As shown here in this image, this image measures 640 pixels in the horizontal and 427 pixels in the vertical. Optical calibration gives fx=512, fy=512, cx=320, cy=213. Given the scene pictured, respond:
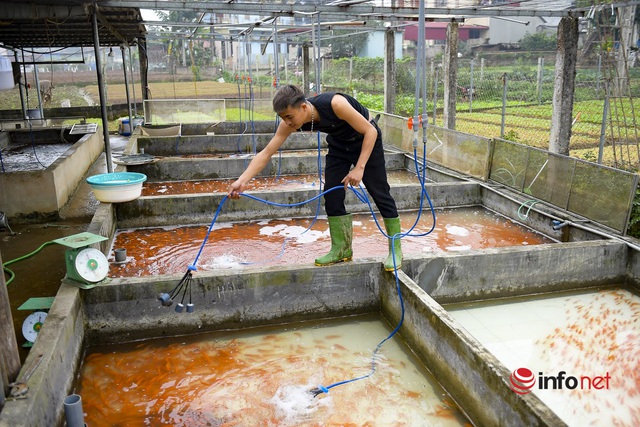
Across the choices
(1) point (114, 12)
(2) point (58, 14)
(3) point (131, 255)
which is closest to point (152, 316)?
(3) point (131, 255)

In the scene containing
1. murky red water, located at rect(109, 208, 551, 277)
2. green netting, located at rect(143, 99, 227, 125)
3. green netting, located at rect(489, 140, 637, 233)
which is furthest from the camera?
green netting, located at rect(143, 99, 227, 125)

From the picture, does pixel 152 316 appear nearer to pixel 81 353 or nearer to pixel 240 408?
pixel 81 353

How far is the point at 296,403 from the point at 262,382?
343mm

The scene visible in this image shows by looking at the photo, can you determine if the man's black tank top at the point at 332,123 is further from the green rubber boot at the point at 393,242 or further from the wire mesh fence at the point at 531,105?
the wire mesh fence at the point at 531,105

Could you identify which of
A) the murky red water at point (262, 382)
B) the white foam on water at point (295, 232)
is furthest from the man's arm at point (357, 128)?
the white foam on water at point (295, 232)

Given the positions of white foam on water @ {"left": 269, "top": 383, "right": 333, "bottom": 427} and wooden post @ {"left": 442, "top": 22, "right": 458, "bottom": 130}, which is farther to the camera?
wooden post @ {"left": 442, "top": 22, "right": 458, "bottom": 130}

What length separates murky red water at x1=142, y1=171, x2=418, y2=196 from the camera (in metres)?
8.71

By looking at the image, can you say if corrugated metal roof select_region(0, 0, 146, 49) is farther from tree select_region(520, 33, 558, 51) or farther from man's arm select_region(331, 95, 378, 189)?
tree select_region(520, 33, 558, 51)

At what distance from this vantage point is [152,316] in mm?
4246

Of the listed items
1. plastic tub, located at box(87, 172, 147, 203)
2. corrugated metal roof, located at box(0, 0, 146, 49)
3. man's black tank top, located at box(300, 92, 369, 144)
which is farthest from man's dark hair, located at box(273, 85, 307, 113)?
corrugated metal roof, located at box(0, 0, 146, 49)

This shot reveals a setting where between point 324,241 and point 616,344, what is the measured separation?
3.20m

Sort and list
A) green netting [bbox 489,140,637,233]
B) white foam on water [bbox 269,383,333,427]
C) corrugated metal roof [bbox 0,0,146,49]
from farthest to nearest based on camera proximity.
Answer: corrugated metal roof [bbox 0,0,146,49] → green netting [bbox 489,140,637,233] → white foam on water [bbox 269,383,333,427]

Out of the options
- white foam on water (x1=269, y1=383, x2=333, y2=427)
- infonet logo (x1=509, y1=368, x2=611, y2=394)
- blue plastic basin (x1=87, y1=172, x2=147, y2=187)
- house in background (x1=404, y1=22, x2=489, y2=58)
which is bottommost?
infonet logo (x1=509, y1=368, x2=611, y2=394)

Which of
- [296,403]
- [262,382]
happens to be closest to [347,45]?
[262,382]
